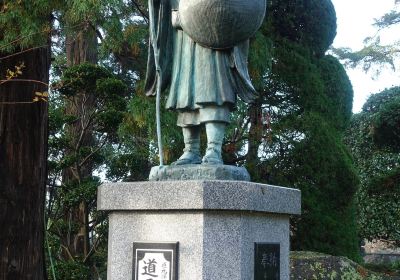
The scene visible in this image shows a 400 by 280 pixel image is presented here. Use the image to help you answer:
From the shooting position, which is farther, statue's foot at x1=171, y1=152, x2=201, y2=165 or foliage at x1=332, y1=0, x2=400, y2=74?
foliage at x1=332, y1=0, x2=400, y2=74

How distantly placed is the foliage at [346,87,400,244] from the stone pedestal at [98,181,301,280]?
387 inches

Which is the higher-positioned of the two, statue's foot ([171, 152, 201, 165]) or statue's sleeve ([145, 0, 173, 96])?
statue's sleeve ([145, 0, 173, 96])

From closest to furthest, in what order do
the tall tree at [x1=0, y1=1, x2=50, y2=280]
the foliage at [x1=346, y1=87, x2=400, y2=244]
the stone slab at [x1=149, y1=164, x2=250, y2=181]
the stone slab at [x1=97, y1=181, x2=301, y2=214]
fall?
the stone slab at [x1=97, y1=181, x2=301, y2=214]
the stone slab at [x1=149, y1=164, x2=250, y2=181]
the tall tree at [x1=0, y1=1, x2=50, y2=280]
the foliage at [x1=346, y1=87, x2=400, y2=244]

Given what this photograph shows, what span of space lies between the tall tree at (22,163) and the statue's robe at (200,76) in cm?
202

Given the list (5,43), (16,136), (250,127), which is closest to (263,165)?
(250,127)

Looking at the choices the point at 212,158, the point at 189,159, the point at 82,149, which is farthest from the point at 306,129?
the point at 212,158

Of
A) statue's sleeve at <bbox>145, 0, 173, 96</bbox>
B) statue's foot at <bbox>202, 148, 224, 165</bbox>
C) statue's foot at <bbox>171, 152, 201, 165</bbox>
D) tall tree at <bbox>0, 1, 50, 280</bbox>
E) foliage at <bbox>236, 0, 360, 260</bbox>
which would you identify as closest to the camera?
statue's foot at <bbox>202, 148, 224, 165</bbox>

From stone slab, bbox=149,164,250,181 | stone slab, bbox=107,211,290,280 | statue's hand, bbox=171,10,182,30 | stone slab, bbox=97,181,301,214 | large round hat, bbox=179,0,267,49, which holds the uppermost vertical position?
statue's hand, bbox=171,10,182,30

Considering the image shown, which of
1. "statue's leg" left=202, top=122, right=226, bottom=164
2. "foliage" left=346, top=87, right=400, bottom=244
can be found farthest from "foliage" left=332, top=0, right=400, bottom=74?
"statue's leg" left=202, top=122, right=226, bottom=164

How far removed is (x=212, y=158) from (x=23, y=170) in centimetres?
301

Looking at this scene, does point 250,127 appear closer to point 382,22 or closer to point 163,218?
point 163,218

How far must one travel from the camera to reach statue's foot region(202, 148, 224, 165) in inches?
135

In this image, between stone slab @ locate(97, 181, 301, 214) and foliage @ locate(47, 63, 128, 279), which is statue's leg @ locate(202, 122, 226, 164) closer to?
stone slab @ locate(97, 181, 301, 214)

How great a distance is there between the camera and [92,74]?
639cm
